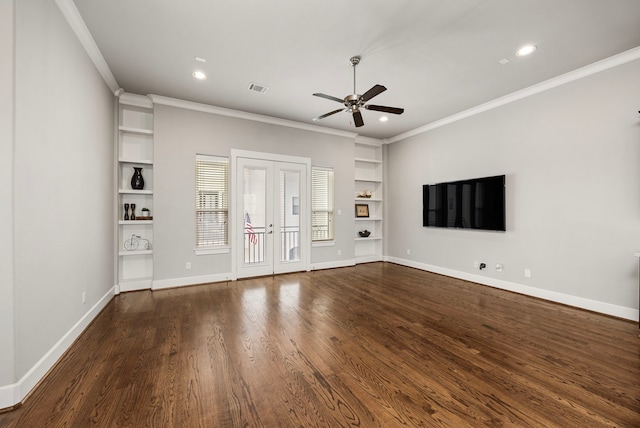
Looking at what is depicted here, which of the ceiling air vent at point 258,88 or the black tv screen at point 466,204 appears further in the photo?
the black tv screen at point 466,204

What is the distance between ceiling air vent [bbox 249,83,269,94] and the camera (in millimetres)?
4105

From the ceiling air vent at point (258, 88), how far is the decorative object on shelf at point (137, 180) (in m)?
2.32

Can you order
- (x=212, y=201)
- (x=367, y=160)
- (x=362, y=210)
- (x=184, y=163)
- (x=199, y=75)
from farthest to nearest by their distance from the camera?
(x=362, y=210) → (x=367, y=160) → (x=212, y=201) → (x=184, y=163) → (x=199, y=75)

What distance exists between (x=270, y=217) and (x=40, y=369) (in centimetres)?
373

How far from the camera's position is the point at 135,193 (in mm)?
4508

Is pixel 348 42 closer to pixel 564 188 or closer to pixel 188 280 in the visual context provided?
pixel 564 188

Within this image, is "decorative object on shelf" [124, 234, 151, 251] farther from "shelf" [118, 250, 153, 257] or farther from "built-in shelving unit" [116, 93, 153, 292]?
"shelf" [118, 250, 153, 257]

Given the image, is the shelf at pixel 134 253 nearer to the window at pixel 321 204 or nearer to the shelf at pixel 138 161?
the shelf at pixel 138 161

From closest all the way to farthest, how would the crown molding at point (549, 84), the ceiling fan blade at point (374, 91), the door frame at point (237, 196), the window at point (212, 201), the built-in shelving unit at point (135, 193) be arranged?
the ceiling fan blade at point (374, 91) < the crown molding at point (549, 84) < the built-in shelving unit at point (135, 193) < the window at point (212, 201) < the door frame at point (237, 196)

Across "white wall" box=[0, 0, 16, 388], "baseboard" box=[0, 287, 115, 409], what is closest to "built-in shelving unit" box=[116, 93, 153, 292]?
"baseboard" box=[0, 287, 115, 409]

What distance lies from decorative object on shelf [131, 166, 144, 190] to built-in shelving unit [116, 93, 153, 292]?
0.26ft

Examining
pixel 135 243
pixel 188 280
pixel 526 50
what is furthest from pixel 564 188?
pixel 135 243

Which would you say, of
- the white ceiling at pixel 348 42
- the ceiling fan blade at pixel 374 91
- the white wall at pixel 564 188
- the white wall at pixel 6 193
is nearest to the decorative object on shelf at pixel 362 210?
the white wall at pixel 564 188

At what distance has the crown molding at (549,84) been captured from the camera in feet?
10.8
